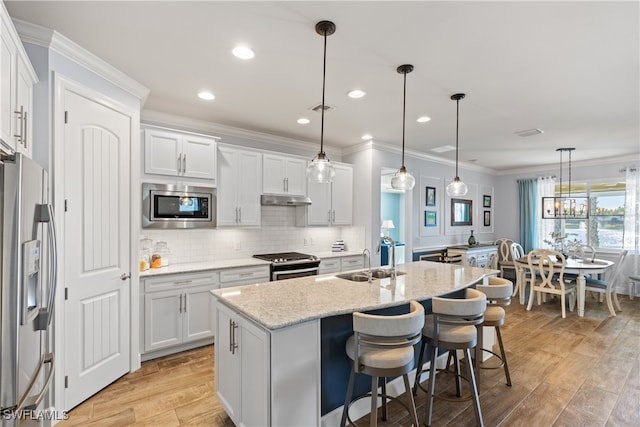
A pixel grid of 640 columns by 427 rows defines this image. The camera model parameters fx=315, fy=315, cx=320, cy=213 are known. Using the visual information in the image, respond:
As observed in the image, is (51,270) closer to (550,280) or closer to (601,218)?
(550,280)

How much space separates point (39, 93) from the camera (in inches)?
83.9

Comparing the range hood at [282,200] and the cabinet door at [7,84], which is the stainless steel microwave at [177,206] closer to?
the range hood at [282,200]

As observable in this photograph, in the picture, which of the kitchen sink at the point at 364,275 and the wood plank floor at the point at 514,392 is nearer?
the wood plank floor at the point at 514,392

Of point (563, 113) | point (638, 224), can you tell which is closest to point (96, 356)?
point (563, 113)

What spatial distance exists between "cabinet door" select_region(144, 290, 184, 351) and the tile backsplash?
68 centimetres

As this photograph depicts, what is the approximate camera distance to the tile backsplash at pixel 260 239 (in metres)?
3.88

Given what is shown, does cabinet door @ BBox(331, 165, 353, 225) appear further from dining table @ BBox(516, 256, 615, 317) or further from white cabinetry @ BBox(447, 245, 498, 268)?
dining table @ BBox(516, 256, 615, 317)

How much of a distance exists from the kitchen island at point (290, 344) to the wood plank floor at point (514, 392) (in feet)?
1.32

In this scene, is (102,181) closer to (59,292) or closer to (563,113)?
(59,292)

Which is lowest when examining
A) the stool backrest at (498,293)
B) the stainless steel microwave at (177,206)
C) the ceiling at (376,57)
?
the stool backrest at (498,293)

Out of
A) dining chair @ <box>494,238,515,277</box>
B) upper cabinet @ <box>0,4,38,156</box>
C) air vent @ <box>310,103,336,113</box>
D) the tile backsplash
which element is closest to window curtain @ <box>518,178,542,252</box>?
dining chair @ <box>494,238,515,277</box>

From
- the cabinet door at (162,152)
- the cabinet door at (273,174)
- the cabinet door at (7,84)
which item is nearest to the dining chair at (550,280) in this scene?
the cabinet door at (273,174)

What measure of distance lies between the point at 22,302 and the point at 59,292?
1.01m

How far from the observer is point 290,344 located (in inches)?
69.9
